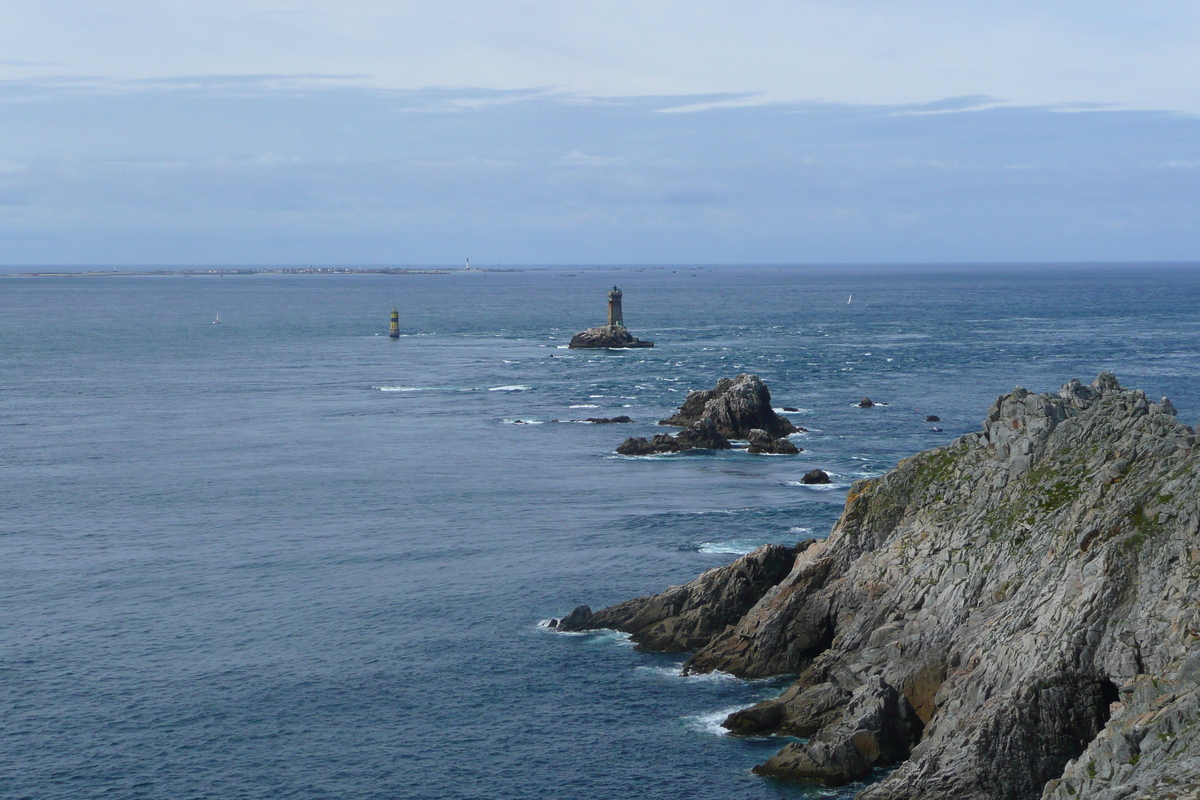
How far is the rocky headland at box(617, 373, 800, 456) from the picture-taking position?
9250 centimetres

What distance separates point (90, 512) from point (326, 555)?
18.4 m

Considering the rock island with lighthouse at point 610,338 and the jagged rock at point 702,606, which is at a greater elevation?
the rock island with lighthouse at point 610,338

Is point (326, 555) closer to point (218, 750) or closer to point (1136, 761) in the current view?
point (218, 750)

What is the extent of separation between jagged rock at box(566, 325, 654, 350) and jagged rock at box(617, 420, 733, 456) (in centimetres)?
8488

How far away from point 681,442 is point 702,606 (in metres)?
43.4

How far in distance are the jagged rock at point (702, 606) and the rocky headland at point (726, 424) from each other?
130 feet

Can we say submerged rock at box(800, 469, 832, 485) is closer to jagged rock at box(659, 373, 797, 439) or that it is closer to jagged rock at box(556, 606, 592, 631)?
jagged rock at box(659, 373, 797, 439)


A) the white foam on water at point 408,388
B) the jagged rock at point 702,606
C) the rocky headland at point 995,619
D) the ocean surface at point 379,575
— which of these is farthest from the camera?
the white foam on water at point 408,388

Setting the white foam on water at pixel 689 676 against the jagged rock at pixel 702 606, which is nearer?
the white foam on water at pixel 689 676

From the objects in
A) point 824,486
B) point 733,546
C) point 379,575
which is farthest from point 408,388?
point 733,546

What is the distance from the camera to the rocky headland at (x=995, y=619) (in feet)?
111

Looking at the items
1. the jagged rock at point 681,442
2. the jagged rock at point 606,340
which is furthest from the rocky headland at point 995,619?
the jagged rock at point 606,340

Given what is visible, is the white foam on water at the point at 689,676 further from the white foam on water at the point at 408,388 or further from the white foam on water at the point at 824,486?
the white foam on water at the point at 408,388

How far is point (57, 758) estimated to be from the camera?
40.8 metres
